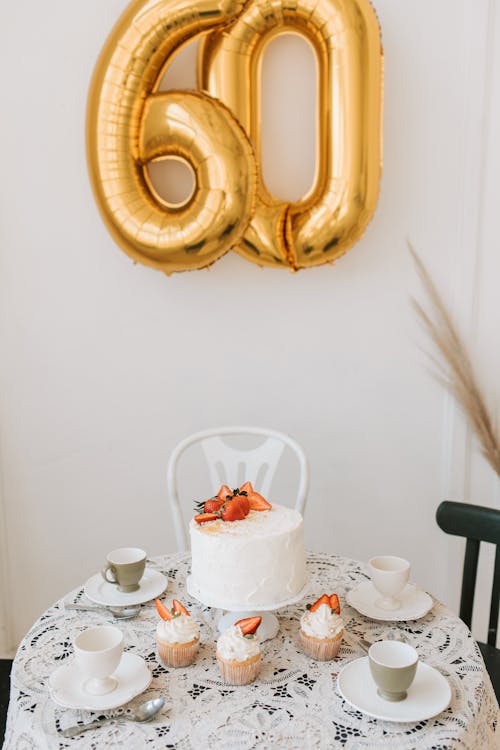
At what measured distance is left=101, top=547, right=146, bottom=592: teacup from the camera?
1522mm

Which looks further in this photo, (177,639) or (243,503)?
(243,503)

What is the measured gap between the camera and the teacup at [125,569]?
152 cm

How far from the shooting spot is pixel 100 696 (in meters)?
1.19

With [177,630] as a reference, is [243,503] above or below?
above

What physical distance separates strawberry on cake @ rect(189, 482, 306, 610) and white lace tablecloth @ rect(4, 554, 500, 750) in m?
0.12

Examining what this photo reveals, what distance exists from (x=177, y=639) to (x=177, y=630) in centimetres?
2

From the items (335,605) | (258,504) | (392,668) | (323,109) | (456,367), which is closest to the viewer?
(392,668)

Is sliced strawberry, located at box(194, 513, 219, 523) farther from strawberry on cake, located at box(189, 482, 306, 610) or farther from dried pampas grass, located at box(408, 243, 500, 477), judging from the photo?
dried pampas grass, located at box(408, 243, 500, 477)

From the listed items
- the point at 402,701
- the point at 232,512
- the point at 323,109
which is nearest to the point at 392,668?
the point at 402,701

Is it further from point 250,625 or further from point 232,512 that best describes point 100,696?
point 232,512

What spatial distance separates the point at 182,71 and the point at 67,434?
3.76ft

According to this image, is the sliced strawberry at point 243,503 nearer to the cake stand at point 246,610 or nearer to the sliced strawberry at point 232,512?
the sliced strawberry at point 232,512

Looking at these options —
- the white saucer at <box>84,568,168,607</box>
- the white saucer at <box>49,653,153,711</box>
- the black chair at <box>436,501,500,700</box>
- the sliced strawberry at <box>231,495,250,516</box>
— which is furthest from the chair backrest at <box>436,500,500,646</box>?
the white saucer at <box>49,653,153,711</box>

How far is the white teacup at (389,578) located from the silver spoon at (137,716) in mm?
503
